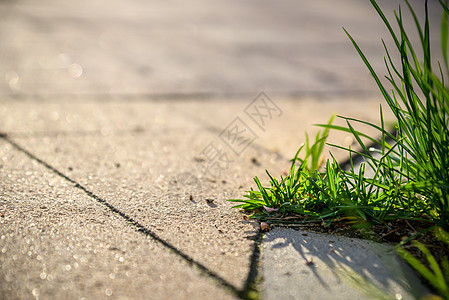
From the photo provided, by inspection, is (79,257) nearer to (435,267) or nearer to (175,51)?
(435,267)

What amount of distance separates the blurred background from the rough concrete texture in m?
2.23

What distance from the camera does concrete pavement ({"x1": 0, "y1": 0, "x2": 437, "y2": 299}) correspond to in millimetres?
1532

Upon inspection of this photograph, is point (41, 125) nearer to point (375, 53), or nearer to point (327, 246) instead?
point (327, 246)

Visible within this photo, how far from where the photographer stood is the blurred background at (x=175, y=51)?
12.8ft

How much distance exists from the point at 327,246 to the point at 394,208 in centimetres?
34

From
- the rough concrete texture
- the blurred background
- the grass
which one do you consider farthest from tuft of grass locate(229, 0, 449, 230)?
the blurred background

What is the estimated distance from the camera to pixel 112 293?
4.59 feet

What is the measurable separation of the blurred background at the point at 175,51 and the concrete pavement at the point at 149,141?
0.03m

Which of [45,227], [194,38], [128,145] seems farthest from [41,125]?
[194,38]

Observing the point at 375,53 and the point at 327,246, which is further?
the point at 375,53

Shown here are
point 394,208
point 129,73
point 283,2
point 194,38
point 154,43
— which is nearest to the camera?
point 394,208

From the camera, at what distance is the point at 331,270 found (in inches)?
61.0

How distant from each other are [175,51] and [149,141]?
248cm

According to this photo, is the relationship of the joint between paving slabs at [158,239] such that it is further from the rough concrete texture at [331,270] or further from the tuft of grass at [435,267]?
the tuft of grass at [435,267]
